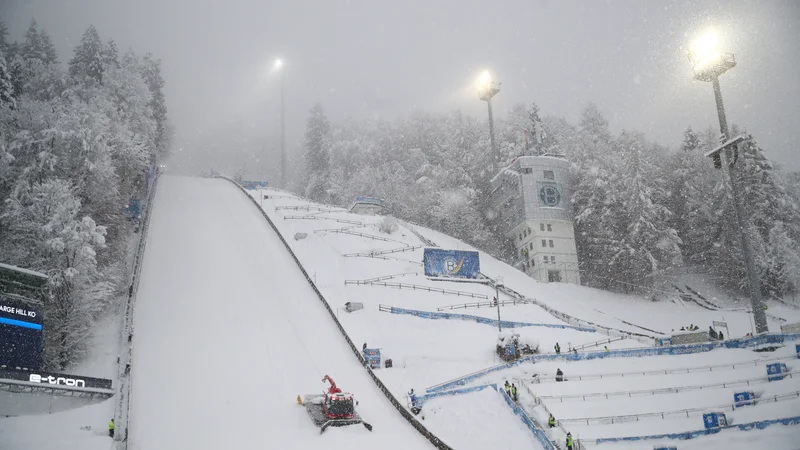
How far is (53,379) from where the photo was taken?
19.4 meters

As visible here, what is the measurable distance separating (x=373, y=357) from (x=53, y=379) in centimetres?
1369

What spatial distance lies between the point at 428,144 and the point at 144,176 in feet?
139

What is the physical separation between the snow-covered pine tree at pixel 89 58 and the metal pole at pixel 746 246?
62.8m

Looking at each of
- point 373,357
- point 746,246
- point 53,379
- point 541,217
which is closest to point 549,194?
point 541,217

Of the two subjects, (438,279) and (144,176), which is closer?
(438,279)

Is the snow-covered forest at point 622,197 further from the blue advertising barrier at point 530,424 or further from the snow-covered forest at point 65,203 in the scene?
the snow-covered forest at point 65,203

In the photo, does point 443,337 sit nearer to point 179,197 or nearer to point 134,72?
point 179,197

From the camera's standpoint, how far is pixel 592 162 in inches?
2431

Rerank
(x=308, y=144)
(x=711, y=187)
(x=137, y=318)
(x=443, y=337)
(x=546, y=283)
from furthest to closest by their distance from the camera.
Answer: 1. (x=308, y=144)
2. (x=711, y=187)
3. (x=546, y=283)
4. (x=443, y=337)
5. (x=137, y=318)

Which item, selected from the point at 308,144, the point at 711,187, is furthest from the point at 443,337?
the point at 308,144

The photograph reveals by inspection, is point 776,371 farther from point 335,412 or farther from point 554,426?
point 335,412

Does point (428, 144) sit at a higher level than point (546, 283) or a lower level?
higher

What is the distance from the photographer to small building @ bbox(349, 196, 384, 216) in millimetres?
62594

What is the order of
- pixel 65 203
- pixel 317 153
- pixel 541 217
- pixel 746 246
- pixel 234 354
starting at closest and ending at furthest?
1. pixel 234 354
2. pixel 65 203
3. pixel 746 246
4. pixel 541 217
5. pixel 317 153
